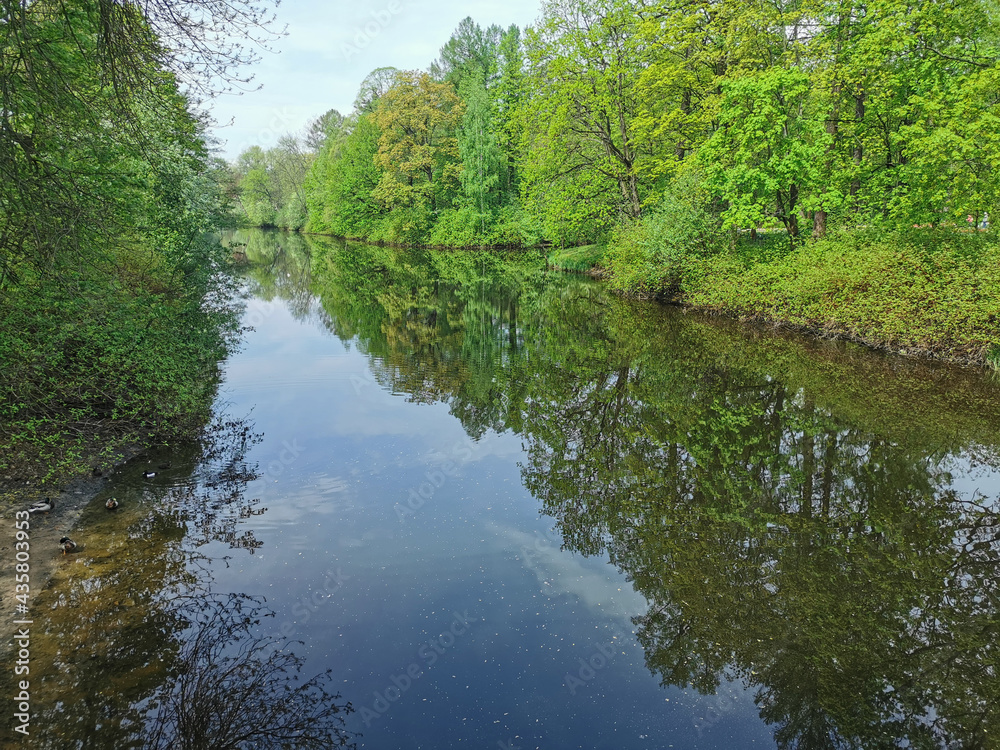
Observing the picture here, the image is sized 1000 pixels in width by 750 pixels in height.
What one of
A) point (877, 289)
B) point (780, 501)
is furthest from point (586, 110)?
point (780, 501)

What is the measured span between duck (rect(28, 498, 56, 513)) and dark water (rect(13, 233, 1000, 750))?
528 mm

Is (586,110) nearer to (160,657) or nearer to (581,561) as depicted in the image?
(581,561)

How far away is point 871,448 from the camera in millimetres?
10805

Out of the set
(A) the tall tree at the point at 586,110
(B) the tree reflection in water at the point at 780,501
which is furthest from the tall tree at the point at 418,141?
(B) the tree reflection in water at the point at 780,501

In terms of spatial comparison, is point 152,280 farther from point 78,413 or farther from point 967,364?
point 967,364

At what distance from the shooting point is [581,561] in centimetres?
779

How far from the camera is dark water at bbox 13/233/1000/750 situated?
5402 mm

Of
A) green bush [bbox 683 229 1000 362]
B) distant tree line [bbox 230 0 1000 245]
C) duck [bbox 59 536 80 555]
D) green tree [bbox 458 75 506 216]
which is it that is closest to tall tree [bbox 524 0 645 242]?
distant tree line [bbox 230 0 1000 245]

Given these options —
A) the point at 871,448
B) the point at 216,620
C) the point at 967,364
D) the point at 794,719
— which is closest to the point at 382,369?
the point at 216,620

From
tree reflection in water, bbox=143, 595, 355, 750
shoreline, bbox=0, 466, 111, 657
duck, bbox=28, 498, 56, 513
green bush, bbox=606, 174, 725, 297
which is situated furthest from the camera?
green bush, bbox=606, 174, 725, 297

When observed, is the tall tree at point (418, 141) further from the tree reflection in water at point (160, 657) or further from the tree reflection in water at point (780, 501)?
the tree reflection in water at point (160, 657)

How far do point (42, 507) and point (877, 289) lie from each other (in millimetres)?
21267

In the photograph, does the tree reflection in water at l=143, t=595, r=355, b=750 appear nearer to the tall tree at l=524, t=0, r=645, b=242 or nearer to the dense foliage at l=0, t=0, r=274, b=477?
the dense foliage at l=0, t=0, r=274, b=477

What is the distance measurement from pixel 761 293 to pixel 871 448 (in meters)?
11.7
